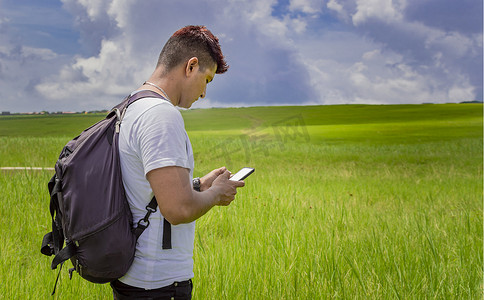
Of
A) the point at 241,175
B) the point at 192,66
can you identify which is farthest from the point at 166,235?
the point at 192,66

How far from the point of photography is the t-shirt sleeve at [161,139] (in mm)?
1463

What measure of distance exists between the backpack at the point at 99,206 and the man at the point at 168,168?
0.04 metres

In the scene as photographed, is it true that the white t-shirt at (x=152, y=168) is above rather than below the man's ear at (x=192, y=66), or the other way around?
below

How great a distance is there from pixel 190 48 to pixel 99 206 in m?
0.79

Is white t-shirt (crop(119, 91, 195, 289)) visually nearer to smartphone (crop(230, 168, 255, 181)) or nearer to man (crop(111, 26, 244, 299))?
man (crop(111, 26, 244, 299))

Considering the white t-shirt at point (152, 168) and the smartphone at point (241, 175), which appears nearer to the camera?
the white t-shirt at point (152, 168)

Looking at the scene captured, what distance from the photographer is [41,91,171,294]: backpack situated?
1.57 m

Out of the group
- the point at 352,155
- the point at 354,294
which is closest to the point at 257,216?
the point at 354,294

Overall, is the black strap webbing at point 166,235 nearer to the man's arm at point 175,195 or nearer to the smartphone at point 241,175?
the man's arm at point 175,195

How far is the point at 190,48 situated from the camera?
5.75ft

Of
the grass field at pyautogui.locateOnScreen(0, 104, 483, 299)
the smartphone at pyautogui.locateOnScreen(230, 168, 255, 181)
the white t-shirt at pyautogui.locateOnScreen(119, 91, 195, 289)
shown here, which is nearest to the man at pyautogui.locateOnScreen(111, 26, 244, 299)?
the white t-shirt at pyautogui.locateOnScreen(119, 91, 195, 289)

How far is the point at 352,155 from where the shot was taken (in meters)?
13.9

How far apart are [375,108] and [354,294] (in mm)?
59612

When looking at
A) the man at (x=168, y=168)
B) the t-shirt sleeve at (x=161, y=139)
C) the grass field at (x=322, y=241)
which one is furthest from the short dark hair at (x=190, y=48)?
the grass field at (x=322, y=241)
